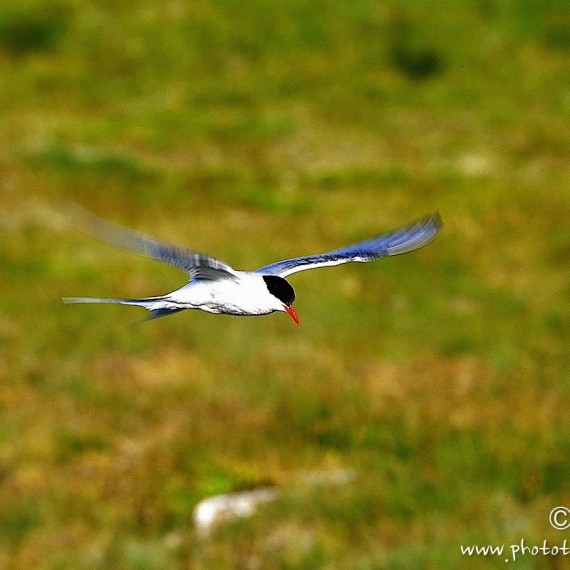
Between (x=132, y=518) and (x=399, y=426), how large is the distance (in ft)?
10.2

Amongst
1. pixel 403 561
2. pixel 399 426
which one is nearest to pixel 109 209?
pixel 399 426

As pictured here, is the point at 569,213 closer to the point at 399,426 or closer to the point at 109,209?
the point at 109,209

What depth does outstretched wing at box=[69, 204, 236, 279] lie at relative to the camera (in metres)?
2.30

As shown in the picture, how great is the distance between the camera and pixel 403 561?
8891 mm

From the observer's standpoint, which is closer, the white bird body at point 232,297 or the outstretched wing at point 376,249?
the white bird body at point 232,297

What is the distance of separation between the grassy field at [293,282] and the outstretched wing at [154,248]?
2.92 feet

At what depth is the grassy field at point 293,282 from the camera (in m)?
10.6

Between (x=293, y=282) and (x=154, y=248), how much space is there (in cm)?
1627
